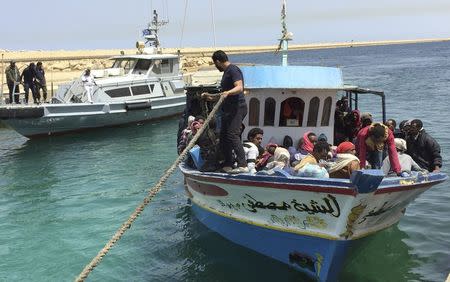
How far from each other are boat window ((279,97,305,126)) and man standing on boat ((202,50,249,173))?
1.99 m

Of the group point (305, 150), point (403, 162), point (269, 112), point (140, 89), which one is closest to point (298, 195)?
point (305, 150)

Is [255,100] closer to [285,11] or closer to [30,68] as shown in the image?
[285,11]

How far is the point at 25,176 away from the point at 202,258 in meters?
9.42

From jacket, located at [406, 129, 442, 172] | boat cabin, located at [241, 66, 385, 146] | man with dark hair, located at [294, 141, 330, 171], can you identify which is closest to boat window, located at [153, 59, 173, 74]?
boat cabin, located at [241, 66, 385, 146]

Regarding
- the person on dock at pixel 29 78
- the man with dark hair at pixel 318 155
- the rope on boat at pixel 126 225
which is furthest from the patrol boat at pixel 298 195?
the person on dock at pixel 29 78

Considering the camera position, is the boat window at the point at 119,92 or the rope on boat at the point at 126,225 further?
the boat window at the point at 119,92

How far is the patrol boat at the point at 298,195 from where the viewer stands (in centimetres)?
694

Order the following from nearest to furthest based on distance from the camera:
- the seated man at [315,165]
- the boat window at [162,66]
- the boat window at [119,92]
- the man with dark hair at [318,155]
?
the seated man at [315,165] → the man with dark hair at [318,155] → the boat window at [119,92] → the boat window at [162,66]

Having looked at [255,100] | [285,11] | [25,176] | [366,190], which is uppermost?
[285,11]

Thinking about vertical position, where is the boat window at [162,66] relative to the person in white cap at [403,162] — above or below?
above

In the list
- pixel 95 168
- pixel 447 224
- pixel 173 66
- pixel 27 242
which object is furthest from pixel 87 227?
pixel 173 66

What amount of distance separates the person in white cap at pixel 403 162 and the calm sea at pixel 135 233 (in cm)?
116

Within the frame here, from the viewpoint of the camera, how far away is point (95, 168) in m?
17.0

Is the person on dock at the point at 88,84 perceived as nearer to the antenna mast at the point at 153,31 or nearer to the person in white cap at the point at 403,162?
the antenna mast at the point at 153,31
